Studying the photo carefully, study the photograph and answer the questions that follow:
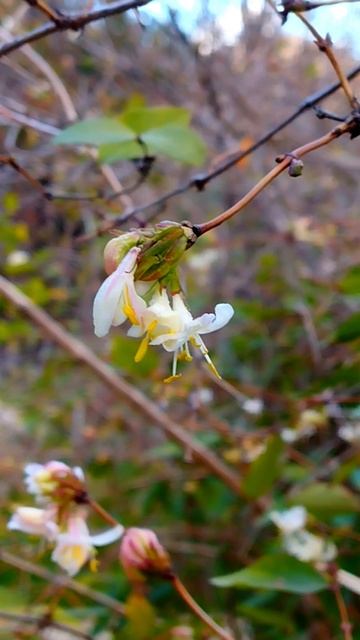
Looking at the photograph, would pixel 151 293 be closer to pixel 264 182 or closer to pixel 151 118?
pixel 264 182

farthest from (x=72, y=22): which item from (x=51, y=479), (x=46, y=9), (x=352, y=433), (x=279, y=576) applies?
(x=352, y=433)

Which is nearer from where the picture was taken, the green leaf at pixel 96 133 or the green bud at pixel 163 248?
the green bud at pixel 163 248

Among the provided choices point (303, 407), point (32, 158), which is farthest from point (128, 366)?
point (32, 158)

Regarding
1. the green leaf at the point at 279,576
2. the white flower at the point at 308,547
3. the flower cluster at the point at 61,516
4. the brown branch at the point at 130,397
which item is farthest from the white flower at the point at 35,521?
the brown branch at the point at 130,397

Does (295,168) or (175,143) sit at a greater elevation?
(175,143)

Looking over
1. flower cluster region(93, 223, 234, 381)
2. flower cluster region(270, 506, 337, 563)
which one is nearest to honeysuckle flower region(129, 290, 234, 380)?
flower cluster region(93, 223, 234, 381)

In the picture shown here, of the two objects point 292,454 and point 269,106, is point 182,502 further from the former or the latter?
point 269,106

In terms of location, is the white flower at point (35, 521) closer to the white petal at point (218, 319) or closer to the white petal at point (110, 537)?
the white petal at point (110, 537)
